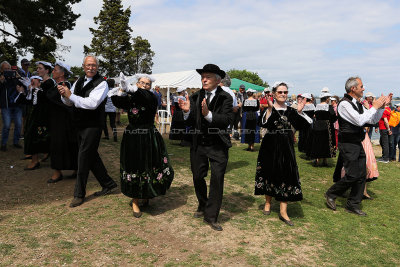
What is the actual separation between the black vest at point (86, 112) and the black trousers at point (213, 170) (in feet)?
5.39

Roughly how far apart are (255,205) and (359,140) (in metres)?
2.03

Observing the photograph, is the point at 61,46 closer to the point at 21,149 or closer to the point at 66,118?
the point at 21,149

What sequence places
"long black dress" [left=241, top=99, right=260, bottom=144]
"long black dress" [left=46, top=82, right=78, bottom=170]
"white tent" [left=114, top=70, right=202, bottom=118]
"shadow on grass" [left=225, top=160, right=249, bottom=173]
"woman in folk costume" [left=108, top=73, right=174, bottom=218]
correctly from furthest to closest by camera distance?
"white tent" [left=114, top=70, right=202, bottom=118], "long black dress" [left=241, top=99, right=260, bottom=144], "shadow on grass" [left=225, top=160, right=249, bottom=173], "long black dress" [left=46, top=82, right=78, bottom=170], "woman in folk costume" [left=108, top=73, right=174, bottom=218]

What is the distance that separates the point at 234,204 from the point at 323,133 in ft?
15.1

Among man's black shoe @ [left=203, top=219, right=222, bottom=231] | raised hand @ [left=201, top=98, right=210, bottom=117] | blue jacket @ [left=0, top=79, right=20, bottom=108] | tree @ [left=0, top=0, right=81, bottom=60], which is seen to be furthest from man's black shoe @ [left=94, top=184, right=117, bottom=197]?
tree @ [left=0, top=0, right=81, bottom=60]

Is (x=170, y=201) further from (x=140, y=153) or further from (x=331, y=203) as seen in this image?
(x=331, y=203)

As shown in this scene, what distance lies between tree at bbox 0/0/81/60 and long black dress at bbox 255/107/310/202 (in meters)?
13.1

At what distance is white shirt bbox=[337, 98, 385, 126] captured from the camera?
4.55 meters

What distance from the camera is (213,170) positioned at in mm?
4066

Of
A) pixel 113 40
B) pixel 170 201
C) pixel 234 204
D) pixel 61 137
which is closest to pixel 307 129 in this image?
pixel 234 204

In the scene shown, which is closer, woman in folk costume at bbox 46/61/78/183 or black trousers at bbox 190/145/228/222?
black trousers at bbox 190/145/228/222

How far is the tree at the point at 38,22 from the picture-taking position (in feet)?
43.2

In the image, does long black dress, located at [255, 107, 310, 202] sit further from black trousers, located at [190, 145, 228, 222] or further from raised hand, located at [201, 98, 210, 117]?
raised hand, located at [201, 98, 210, 117]

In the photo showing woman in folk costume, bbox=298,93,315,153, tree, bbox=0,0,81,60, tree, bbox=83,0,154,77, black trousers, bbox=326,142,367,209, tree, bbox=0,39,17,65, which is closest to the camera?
black trousers, bbox=326,142,367,209
